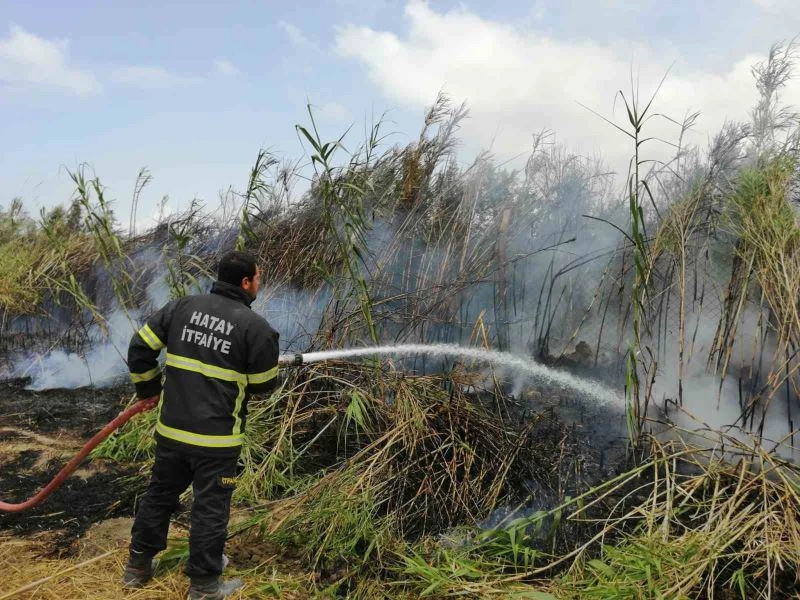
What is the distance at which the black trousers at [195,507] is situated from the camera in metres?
2.72

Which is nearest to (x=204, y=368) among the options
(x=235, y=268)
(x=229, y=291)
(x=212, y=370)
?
(x=212, y=370)

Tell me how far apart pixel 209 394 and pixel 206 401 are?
33 millimetres

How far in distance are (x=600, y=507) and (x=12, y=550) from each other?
3167mm

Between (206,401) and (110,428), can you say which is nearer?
(206,401)

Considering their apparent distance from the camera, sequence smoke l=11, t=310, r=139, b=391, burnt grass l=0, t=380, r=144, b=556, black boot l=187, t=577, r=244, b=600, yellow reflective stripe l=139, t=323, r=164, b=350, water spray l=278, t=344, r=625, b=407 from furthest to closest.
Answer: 1. smoke l=11, t=310, r=139, b=391
2. water spray l=278, t=344, r=625, b=407
3. burnt grass l=0, t=380, r=144, b=556
4. yellow reflective stripe l=139, t=323, r=164, b=350
5. black boot l=187, t=577, r=244, b=600

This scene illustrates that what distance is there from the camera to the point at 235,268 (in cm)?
286

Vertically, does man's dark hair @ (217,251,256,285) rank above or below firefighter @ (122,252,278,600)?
above

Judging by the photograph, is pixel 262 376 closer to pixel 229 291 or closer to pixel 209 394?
pixel 209 394

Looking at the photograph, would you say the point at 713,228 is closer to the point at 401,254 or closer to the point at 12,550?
the point at 401,254

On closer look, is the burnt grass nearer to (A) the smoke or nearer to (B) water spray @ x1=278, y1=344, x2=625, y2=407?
(A) the smoke

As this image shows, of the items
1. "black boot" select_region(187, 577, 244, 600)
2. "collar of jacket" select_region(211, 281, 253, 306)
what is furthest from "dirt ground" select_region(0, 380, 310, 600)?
"collar of jacket" select_region(211, 281, 253, 306)

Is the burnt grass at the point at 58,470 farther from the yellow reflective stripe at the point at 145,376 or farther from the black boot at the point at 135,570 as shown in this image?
the yellow reflective stripe at the point at 145,376

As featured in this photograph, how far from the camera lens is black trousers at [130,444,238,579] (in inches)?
107

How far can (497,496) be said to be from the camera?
3588 mm
